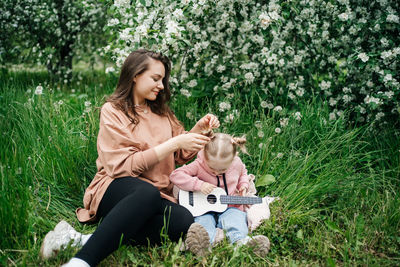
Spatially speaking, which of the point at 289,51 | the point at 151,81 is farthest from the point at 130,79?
the point at 289,51

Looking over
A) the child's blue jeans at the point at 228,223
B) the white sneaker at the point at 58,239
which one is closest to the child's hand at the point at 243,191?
the child's blue jeans at the point at 228,223

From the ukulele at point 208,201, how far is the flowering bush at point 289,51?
1.02 meters

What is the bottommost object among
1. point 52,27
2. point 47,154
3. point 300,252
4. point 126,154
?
point 300,252

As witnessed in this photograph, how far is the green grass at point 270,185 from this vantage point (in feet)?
6.79

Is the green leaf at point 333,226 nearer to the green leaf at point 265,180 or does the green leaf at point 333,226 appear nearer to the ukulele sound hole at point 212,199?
the green leaf at point 265,180

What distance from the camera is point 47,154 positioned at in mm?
2752

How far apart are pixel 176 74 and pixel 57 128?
1.33 m

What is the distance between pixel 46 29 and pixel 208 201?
14.0ft

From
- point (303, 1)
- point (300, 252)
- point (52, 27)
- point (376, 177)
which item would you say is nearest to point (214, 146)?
point (300, 252)

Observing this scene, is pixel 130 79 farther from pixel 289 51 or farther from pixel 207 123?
pixel 289 51

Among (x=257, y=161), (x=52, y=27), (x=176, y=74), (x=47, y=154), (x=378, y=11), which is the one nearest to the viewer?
(x=47, y=154)

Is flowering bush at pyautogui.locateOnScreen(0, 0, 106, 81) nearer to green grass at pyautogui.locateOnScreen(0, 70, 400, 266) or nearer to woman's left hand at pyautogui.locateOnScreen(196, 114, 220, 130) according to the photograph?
green grass at pyautogui.locateOnScreen(0, 70, 400, 266)

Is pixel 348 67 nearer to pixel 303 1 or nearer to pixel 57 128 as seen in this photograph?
pixel 303 1

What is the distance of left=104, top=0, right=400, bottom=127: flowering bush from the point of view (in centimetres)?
312
